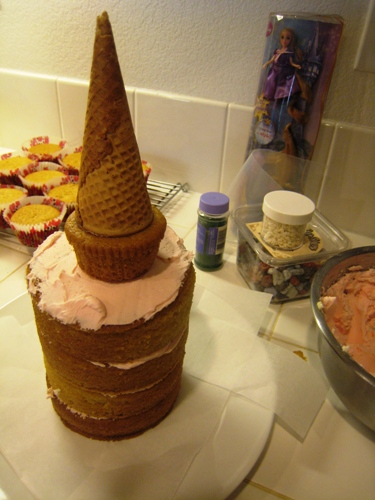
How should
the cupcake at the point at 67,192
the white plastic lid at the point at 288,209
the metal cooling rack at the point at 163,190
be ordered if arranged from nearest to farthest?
the white plastic lid at the point at 288,209 < the cupcake at the point at 67,192 < the metal cooling rack at the point at 163,190

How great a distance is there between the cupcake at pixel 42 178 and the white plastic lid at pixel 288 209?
57 cm

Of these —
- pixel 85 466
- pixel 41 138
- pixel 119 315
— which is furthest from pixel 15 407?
pixel 41 138

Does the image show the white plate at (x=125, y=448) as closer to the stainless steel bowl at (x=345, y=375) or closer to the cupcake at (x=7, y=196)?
the stainless steel bowl at (x=345, y=375)

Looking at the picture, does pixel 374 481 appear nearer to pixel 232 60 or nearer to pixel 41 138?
pixel 232 60

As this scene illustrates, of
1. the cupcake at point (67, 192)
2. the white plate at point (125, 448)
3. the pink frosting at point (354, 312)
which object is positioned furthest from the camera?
the cupcake at point (67, 192)

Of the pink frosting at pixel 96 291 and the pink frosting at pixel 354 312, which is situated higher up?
the pink frosting at pixel 96 291

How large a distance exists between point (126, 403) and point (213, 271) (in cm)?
41

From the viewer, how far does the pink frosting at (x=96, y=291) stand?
1.46 feet

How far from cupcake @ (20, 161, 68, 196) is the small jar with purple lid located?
435 mm

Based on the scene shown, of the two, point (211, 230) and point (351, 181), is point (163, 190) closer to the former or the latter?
point (211, 230)

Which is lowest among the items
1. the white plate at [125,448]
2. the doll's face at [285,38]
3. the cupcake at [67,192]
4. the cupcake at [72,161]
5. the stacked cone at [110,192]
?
the white plate at [125,448]

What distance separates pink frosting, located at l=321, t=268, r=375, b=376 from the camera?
23.6 inches

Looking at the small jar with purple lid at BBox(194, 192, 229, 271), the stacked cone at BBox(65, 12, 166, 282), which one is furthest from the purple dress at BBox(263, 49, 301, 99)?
the stacked cone at BBox(65, 12, 166, 282)

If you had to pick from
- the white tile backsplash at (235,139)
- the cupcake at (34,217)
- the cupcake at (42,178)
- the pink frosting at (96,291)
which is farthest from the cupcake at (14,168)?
the pink frosting at (96,291)
